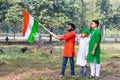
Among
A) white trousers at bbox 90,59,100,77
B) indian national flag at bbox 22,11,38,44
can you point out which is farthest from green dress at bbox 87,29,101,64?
indian national flag at bbox 22,11,38,44

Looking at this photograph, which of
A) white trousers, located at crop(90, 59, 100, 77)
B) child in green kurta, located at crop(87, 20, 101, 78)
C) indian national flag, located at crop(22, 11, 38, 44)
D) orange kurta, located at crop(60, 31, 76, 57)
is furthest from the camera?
indian national flag, located at crop(22, 11, 38, 44)

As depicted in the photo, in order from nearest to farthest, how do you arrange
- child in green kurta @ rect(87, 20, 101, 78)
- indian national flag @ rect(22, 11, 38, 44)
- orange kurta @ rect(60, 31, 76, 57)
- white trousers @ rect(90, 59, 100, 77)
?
child in green kurta @ rect(87, 20, 101, 78) → white trousers @ rect(90, 59, 100, 77) → orange kurta @ rect(60, 31, 76, 57) → indian national flag @ rect(22, 11, 38, 44)

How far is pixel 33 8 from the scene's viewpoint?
39469 millimetres

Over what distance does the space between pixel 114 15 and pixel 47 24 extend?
77.9ft

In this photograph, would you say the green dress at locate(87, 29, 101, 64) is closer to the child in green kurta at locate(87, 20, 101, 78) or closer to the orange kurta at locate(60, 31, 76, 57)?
the child in green kurta at locate(87, 20, 101, 78)

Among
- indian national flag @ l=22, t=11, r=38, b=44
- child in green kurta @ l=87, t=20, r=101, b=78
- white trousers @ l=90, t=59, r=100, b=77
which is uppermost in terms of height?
indian national flag @ l=22, t=11, r=38, b=44

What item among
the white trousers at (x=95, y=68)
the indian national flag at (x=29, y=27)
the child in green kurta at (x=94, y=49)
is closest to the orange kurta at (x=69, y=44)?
the child in green kurta at (x=94, y=49)

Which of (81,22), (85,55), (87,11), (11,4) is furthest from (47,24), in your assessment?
(85,55)

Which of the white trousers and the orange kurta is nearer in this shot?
the white trousers

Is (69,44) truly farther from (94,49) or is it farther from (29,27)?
(29,27)

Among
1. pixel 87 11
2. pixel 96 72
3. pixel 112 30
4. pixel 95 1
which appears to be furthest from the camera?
pixel 112 30

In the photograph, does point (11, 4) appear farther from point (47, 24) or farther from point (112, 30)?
point (112, 30)

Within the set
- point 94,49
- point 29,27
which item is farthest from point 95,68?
point 29,27

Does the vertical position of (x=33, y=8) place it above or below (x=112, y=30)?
above
